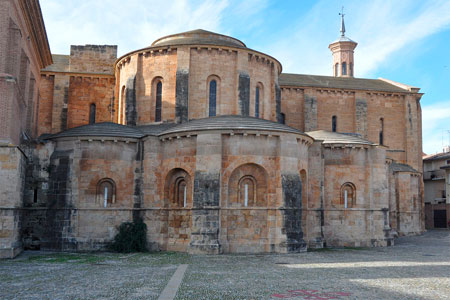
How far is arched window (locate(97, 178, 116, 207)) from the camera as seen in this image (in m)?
24.6

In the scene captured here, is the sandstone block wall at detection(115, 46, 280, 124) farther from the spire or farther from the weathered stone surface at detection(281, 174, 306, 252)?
the spire

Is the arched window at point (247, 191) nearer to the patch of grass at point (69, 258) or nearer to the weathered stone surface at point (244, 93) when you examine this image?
the weathered stone surface at point (244, 93)

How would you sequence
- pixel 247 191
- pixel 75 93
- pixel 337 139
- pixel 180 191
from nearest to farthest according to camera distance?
pixel 247 191 → pixel 180 191 → pixel 337 139 → pixel 75 93

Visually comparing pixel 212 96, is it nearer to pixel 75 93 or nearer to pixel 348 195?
pixel 348 195

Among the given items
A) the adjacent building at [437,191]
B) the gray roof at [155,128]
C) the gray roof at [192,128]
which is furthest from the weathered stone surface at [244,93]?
the adjacent building at [437,191]

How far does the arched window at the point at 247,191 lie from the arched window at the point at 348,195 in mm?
7281

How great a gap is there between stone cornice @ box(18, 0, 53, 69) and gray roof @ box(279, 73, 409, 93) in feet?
60.5

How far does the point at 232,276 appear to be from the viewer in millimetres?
15727

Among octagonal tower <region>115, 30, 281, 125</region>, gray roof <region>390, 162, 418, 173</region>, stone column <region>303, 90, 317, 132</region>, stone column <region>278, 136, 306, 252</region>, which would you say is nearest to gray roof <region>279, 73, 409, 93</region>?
stone column <region>303, 90, 317, 132</region>

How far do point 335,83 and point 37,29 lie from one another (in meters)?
24.9

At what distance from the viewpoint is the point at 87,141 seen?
2473 cm

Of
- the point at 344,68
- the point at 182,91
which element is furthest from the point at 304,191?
the point at 344,68

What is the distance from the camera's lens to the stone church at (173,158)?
2242 cm

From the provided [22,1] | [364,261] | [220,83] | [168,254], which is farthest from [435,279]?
[22,1]
